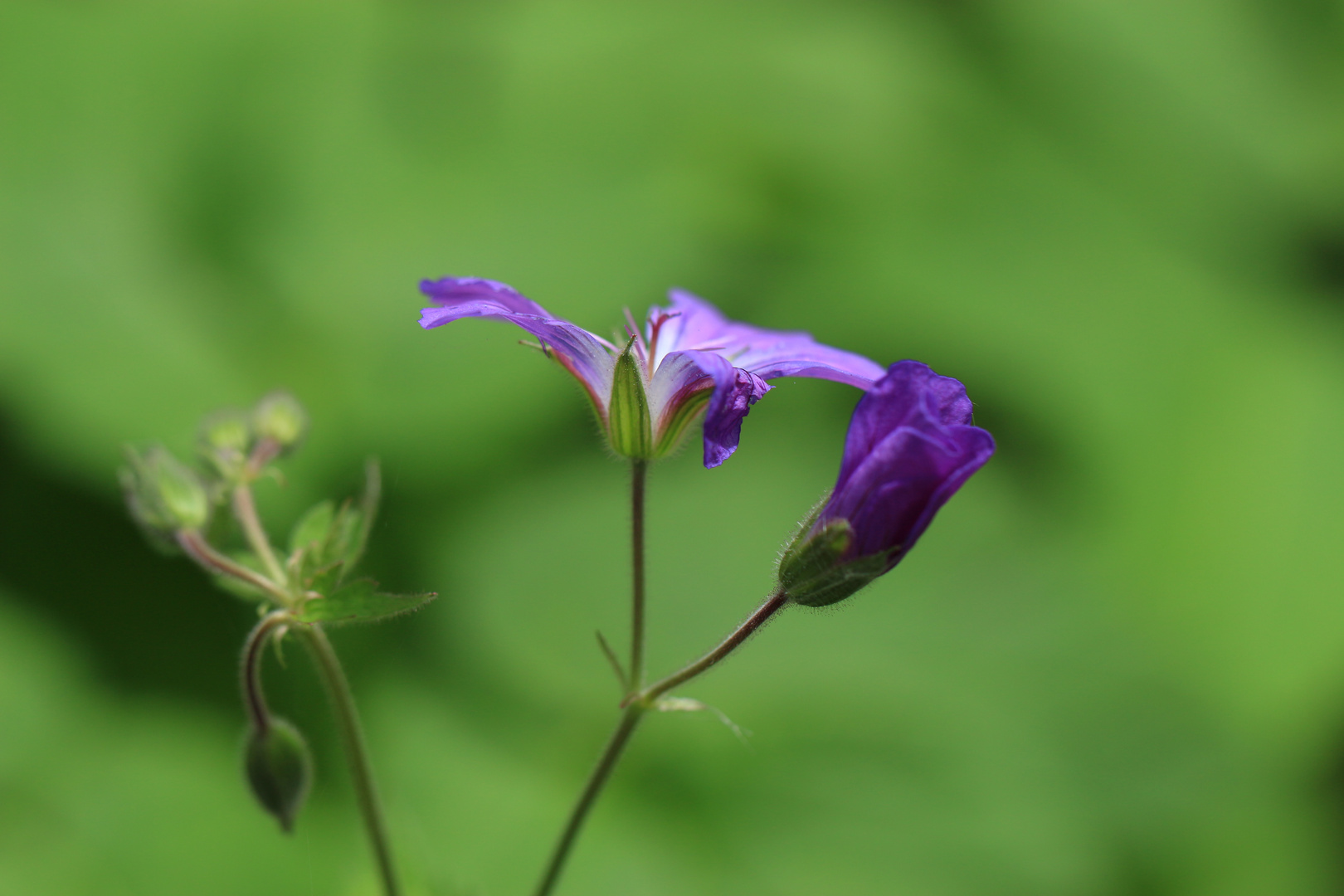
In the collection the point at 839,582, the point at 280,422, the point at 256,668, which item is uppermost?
the point at 839,582

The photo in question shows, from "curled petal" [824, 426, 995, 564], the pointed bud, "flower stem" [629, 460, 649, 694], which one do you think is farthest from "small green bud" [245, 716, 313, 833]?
"curled petal" [824, 426, 995, 564]

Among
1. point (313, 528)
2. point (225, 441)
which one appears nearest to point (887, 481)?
point (313, 528)

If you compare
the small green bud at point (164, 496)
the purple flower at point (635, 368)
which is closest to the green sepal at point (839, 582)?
the purple flower at point (635, 368)

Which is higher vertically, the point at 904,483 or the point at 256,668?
the point at 904,483

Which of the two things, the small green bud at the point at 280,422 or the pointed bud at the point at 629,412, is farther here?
the small green bud at the point at 280,422

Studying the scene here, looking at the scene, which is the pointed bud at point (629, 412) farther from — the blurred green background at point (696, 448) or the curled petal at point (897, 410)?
the blurred green background at point (696, 448)

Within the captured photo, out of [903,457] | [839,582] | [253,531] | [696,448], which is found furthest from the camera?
[696,448]

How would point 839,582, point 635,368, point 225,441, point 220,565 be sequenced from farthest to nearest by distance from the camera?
1. point 225,441
2. point 220,565
3. point 635,368
4. point 839,582

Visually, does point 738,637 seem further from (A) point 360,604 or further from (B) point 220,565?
(B) point 220,565
